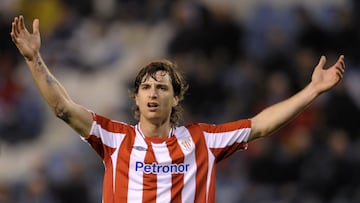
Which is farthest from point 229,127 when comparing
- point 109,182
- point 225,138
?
point 109,182

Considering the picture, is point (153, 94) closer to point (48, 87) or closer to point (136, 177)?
point (136, 177)

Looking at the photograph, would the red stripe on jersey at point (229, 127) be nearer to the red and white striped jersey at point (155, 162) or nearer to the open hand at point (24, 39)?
the red and white striped jersey at point (155, 162)

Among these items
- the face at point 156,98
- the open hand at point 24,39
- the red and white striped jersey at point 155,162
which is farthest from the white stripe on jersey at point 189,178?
the open hand at point 24,39

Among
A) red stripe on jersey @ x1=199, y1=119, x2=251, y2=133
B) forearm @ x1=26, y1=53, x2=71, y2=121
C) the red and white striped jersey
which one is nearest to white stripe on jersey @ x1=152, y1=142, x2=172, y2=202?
A: the red and white striped jersey

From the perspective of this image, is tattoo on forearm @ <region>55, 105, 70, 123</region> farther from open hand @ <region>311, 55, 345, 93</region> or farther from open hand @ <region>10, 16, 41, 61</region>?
open hand @ <region>311, 55, 345, 93</region>

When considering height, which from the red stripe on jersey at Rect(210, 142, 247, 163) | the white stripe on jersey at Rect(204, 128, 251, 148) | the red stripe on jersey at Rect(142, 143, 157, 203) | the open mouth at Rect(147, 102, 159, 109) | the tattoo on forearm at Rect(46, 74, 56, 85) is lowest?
the red stripe on jersey at Rect(142, 143, 157, 203)

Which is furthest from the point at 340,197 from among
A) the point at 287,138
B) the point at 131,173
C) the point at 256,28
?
the point at 131,173

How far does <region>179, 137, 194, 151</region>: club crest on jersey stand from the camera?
658 cm

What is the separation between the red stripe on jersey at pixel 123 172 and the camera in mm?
6430

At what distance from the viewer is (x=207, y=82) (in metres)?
A: 11.8

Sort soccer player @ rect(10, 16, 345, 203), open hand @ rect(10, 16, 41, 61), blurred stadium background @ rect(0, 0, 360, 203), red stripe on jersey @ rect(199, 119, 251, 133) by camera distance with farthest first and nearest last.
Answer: blurred stadium background @ rect(0, 0, 360, 203)
red stripe on jersey @ rect(199, 119, 251, 133)
soccer player @ rect(10, 16, 345, 203)
open hand @ rect(10, 16, 41, 61)

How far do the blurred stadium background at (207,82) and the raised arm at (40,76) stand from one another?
15.9ft

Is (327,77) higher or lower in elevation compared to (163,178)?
higher

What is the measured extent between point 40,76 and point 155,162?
890 millimetres
